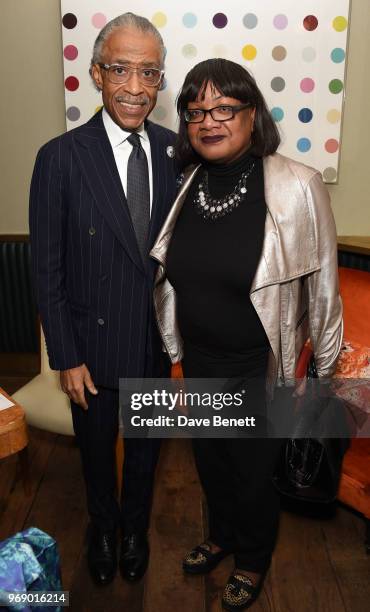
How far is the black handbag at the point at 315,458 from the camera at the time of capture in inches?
75.2

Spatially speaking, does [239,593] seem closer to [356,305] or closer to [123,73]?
[356,305]

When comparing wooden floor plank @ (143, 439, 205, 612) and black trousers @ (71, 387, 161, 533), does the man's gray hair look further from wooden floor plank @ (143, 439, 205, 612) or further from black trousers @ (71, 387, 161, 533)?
wooden floor plank @ (143, 439, 205, 612)

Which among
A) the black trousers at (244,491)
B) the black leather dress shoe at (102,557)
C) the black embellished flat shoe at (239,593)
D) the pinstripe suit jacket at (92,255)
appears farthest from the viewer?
the black leather dress shoe at (102,557)

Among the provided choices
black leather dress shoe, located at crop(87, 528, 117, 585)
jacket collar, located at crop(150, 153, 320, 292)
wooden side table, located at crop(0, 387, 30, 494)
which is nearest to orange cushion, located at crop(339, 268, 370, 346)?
jacket collar, located at crop(150, 153, 320, 292)

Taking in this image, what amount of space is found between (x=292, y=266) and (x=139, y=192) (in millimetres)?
504

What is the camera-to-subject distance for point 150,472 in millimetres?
1991

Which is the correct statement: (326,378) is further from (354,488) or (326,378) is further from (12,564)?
(12,564)

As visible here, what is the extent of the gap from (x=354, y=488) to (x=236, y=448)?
0.58 metres

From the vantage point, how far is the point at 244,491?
5.87 ft

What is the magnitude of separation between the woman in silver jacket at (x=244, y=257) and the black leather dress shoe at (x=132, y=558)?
438 mm

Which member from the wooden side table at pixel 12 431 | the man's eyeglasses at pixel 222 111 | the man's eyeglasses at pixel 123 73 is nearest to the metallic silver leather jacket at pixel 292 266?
the man's eyeglasses at pixel 222 111

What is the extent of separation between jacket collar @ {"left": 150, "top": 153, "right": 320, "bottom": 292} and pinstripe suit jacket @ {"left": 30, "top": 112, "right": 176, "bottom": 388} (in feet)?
1.17

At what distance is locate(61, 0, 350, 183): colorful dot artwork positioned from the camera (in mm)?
2820

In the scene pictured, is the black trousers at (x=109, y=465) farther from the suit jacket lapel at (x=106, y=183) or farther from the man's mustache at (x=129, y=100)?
the man's mustache at (x=129, y=100)
